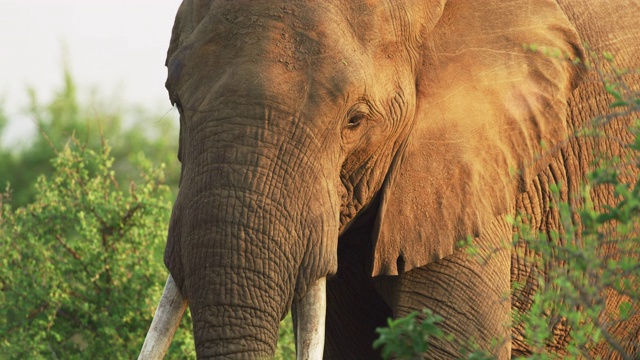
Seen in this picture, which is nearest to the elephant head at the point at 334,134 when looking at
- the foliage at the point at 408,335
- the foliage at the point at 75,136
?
the foliage at the point at 408,335

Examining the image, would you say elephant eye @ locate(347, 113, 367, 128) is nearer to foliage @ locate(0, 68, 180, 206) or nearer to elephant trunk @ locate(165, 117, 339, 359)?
elephant trunk @ locate(165, 117, 339, 359)

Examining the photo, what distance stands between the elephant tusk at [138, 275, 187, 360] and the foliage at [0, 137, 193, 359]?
2.61 meters

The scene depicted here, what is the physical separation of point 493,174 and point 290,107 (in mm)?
935

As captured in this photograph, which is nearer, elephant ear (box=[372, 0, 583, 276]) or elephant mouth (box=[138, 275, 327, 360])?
elephant mouth (box=[138, 275, 327, 360])

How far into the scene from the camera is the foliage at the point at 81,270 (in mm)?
7082

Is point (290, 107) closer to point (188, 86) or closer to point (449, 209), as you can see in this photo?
point (188, 86)

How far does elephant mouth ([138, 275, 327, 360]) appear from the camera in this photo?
4.18 m

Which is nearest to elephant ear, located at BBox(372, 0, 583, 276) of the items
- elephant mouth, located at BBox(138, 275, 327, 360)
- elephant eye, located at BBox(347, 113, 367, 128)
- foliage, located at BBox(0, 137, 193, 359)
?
elephant eye, located at BBox(347, 113, 367, 128)

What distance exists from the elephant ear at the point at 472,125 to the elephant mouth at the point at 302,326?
0.35m

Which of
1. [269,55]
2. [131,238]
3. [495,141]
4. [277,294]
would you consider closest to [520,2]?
[495,141]

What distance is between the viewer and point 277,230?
4.07 m

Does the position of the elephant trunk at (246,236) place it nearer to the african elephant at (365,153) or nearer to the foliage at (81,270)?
the african elephant at (365,153)

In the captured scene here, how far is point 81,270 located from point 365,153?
3.25m

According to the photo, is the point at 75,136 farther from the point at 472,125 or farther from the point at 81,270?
the point at 472,125
